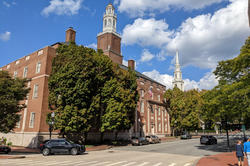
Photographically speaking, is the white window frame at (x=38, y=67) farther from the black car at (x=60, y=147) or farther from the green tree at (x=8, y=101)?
the black car at (x=60, y=147)

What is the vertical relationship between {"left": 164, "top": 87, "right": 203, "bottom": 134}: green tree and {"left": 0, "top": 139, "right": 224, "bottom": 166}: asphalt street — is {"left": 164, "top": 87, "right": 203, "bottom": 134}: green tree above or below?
above

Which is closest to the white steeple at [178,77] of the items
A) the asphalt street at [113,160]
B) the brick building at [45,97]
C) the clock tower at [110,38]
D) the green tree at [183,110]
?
the brick building at [45,97]

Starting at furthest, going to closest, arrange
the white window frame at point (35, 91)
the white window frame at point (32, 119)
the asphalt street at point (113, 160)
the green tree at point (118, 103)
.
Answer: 1. the white window frame at point (35, 91)
2. the green tree at point (118, 103)
3. the white window frame at point (32, 119)
4. the asphalt street at point (113, 160)

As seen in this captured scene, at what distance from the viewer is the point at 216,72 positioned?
2316 centimetres

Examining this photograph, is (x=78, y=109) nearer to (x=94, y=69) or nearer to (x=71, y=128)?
(x=71, y=128)

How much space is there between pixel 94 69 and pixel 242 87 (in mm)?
18715

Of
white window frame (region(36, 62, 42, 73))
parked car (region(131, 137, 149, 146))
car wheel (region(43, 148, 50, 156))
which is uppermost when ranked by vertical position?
white window frame (region(36, 62, 42, 73))

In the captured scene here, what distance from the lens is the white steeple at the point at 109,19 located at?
2262 inches

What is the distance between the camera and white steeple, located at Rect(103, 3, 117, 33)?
5746 centimetres

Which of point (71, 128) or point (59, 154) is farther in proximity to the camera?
point (71, 128)

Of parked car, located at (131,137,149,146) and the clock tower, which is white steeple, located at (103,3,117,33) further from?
parked car, located at (131,137,149,146)

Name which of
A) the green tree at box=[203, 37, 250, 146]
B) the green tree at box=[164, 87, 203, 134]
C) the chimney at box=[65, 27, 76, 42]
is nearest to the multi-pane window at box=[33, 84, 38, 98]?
the chimney at box=[65, 27, 76, 42]

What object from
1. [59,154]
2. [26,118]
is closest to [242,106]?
[59,154]

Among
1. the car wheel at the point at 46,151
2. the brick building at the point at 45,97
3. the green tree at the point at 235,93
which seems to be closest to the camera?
the green tree at the point at 235,93
